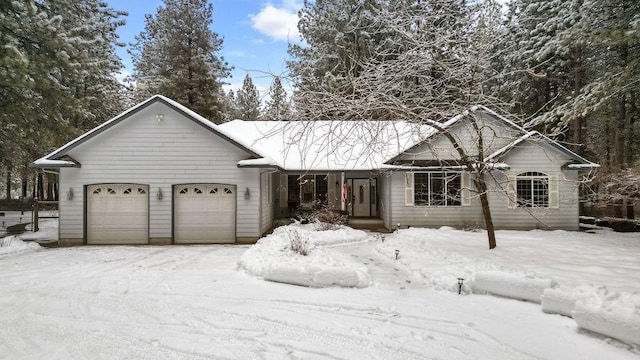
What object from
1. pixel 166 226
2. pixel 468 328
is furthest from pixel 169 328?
pixel 166 226

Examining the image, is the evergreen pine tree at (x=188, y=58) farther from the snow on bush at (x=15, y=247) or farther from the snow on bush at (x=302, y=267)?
the snow on bush at (x=302, y=267)

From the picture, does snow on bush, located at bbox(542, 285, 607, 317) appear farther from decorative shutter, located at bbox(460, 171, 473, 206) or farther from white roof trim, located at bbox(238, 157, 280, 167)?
decorative shutter, located at bbox(460, 171, 473, 206)

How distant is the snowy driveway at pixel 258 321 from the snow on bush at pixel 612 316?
14 cm

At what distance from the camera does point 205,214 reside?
1159 cm

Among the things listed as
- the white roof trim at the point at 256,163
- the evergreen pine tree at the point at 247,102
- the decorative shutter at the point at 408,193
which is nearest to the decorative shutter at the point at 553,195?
the decorative shutter at the point at 408,193

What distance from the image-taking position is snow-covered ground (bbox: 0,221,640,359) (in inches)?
160

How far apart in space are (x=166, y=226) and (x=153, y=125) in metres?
3.46

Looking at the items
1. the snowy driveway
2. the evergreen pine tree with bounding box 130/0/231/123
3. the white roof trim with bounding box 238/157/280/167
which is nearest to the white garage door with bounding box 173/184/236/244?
the white roof trim with bounding box 238/157/280/167

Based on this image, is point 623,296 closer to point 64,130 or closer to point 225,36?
point 64,130

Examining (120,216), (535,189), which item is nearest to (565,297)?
(535,189)

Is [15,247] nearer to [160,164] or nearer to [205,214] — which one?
[160,164]

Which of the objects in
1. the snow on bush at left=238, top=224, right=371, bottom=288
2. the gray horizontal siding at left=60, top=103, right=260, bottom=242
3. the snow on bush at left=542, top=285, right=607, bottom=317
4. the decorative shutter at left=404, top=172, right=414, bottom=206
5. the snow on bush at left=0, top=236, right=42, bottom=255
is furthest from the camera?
the decorative shutter at left=404, top=172, right=414, bottom=206

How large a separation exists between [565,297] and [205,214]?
396 inches

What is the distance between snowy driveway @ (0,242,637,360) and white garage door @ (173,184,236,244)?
159 inches
